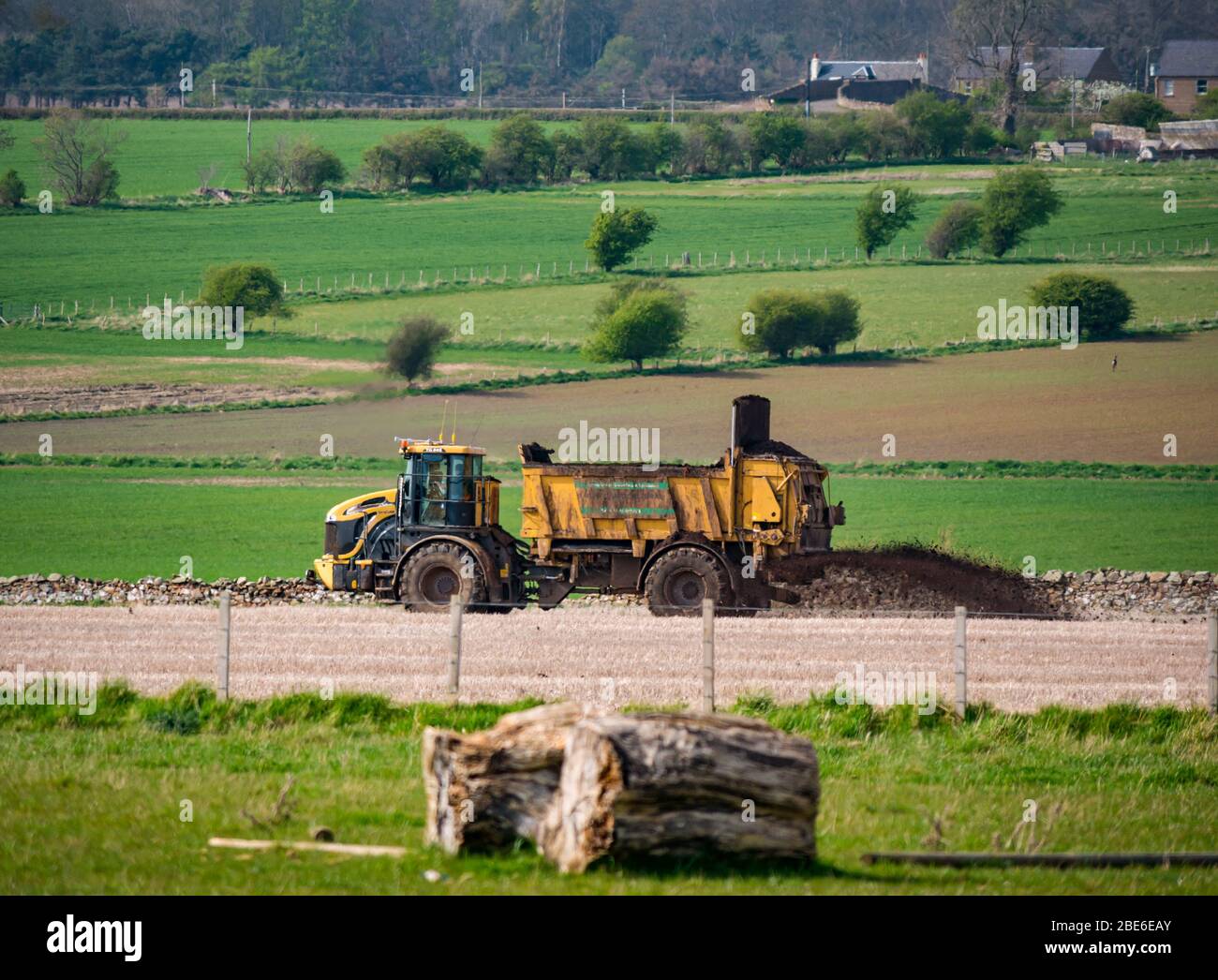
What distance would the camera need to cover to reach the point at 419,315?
77812mm

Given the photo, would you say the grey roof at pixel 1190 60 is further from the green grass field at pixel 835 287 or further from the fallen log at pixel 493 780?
the fallen log at pixel 493 780

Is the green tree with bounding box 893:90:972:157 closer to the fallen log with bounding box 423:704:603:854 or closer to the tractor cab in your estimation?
the tractor cab

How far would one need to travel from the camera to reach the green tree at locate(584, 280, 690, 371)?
225 ft

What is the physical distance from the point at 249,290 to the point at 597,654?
5847 centimetres

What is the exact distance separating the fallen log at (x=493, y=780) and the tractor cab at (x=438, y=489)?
16667 mm

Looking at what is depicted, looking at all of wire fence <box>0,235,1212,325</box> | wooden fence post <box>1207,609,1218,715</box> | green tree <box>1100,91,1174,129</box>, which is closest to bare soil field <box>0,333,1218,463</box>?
wire fence <box>0,235,1212,325</box>

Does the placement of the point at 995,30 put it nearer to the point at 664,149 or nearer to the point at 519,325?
the point at 664,149

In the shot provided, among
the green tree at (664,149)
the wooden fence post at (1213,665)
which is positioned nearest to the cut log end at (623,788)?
the wooden fence post at (1213,665)

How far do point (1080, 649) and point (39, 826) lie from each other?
16953 millimetres

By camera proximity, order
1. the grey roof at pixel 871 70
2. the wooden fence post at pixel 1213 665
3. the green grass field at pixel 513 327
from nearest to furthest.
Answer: the wooden fence post at pixel 1213 665
the green grass field at pixel 513 327
the grey roof at pixel 871 70

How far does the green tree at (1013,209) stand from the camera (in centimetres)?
9375

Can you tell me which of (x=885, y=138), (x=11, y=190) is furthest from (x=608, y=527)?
(x=885, y=138)
